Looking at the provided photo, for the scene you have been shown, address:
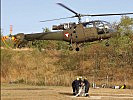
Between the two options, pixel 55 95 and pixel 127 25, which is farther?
pixel 127 25

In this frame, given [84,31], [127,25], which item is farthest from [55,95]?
[127,25]

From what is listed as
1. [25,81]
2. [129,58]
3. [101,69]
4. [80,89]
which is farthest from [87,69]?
[80,89]

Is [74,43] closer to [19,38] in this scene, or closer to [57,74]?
[19,38]

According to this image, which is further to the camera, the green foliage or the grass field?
the green foliage

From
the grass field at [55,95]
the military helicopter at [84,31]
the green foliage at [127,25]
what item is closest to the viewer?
the military helicopter at [84,31]

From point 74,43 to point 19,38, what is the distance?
17.1ft

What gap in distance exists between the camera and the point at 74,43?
2797 centimetres

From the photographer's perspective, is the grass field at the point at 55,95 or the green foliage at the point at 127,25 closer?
the grass field at the point at 55,95

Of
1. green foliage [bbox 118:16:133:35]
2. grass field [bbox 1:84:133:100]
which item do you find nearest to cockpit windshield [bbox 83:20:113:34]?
grass field [bbox 1:84:133:100]

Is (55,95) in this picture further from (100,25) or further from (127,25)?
(127,25)

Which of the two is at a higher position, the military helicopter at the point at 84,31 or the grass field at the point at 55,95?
the military helicopter at the point at 84,31

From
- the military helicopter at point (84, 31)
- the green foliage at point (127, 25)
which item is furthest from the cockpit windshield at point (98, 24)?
the green foliage at point (127, 25)

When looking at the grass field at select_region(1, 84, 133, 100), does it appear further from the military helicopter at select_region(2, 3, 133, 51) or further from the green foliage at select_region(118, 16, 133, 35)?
the green foliage at select_region(118, 16, 133, 35)

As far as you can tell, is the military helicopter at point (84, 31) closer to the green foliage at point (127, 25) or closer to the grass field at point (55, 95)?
the grass field at point (55, 95)
